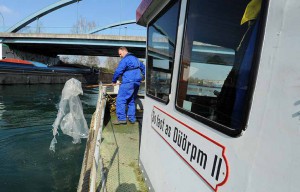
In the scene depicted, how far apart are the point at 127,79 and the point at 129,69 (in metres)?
0.22

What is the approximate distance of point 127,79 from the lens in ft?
19.5

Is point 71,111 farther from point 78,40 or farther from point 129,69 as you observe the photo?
point 78,40

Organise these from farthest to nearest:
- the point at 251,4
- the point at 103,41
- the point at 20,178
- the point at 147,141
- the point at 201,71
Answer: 1. the point at 103,41
2. the point at 20,178
3. the point at 147,141
4. the point at 201,71
5. the point at 251,4

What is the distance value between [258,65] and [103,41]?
31.8m

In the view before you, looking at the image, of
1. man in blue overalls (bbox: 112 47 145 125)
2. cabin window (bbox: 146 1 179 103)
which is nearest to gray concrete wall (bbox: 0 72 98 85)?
man in blue overalls (bbox: 112 47 145 125)

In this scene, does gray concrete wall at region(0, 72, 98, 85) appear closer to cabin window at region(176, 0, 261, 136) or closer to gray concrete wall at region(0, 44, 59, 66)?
gray concrete wall at region(0, 44, 59, 66)

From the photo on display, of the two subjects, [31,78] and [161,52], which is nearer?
[161,52]

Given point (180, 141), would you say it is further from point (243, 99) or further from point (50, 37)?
point (50, 37)

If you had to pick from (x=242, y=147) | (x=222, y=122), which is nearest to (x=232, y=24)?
(x=222, y=122)

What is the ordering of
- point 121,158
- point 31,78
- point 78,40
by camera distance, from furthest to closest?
point 78,40
point 31,78
point 121,158

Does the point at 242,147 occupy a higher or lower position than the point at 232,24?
lower

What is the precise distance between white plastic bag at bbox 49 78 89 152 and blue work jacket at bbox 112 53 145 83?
40.0 inches

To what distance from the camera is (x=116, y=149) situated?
488 centimetres

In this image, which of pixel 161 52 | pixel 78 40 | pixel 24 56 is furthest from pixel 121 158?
pixel 24 56
